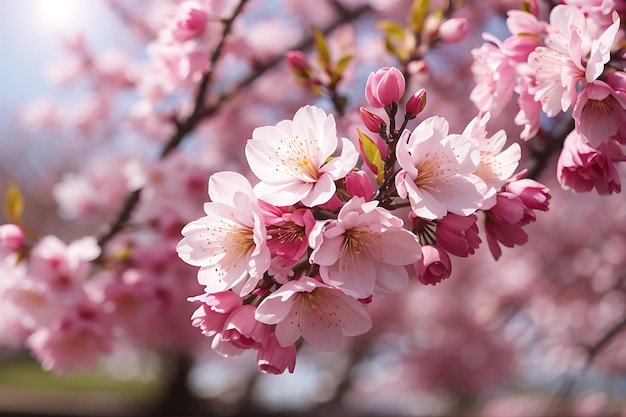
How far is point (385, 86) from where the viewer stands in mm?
779

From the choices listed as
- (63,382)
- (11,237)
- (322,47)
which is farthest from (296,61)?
(63,382)

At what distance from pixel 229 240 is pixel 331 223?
0.15m

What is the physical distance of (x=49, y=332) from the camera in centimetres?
147

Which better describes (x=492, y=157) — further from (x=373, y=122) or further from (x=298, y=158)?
(x=298, y=158)

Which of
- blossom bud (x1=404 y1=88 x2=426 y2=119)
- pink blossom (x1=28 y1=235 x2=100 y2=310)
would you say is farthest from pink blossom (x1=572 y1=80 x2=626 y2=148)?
pink blossom (x1=28 y1=235 x2=100 y2=310)

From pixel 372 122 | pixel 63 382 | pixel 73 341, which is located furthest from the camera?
pixel 63 382

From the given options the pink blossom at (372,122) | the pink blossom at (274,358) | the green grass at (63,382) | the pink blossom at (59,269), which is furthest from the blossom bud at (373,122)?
the green grass at (63,382)

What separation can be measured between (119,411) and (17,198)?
439 cm

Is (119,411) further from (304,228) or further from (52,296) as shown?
(304,228)

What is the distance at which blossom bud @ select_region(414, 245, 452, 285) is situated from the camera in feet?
2.38

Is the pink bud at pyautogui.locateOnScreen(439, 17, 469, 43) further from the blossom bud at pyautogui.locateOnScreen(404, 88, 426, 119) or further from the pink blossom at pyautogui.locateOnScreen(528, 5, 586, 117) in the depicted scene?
the blossom bud at pyautogui.locateOnScreen(404, 88, 426, 119)

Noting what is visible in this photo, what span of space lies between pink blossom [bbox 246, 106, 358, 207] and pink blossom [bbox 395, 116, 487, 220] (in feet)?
0.30

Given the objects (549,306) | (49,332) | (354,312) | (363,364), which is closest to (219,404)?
(363,364)

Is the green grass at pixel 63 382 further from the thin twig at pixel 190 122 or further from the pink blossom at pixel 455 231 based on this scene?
the pink blossom at pixel 455 231
